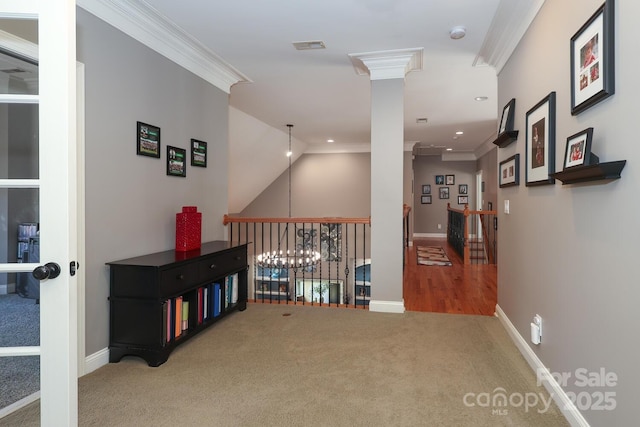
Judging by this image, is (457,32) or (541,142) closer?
(541,142)

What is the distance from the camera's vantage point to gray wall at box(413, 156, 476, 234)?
1162 centimetres

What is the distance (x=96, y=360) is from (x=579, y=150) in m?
3.19

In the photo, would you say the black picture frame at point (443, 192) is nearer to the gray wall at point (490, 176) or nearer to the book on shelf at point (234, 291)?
the gray wall at point (490, 176)

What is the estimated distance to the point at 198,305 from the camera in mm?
3201

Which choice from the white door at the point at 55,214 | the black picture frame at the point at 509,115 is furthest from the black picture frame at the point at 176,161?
the black picture frame at the point at 509,115

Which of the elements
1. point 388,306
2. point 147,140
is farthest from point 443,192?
point 147,140

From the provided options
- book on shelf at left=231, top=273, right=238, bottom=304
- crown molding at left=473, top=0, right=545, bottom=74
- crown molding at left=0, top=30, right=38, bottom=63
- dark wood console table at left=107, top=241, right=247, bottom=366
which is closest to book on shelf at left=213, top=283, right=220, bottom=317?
dark wood console table at left=107, top=241, right=247, bottom=366

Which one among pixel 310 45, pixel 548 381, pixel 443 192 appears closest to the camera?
pixel 548 381

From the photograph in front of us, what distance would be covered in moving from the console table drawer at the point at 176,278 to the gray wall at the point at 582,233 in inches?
99.3

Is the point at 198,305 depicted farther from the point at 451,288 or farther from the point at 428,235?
the point at 428,235

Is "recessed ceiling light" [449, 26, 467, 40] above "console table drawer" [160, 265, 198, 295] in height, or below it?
above

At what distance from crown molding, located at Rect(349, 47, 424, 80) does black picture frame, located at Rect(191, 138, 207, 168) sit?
1.79 meters

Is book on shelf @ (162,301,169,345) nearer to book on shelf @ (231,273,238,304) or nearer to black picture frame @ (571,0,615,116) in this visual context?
book on shelf @ (231,273,238,304)

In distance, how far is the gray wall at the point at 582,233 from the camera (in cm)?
144
